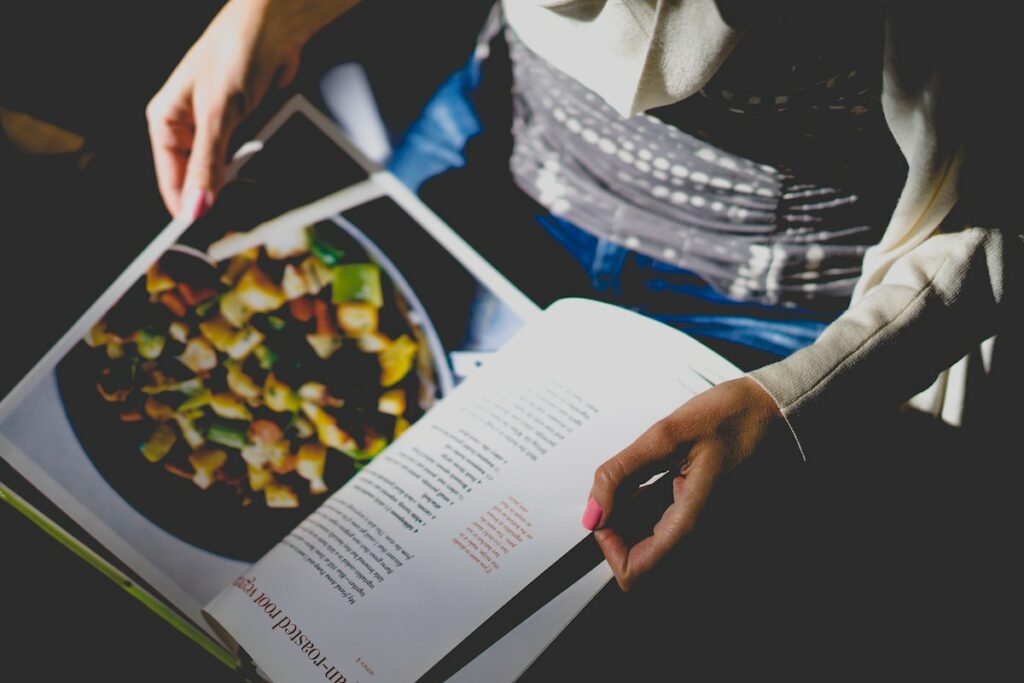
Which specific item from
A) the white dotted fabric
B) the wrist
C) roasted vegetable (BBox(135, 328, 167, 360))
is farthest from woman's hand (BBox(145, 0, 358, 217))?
the white dotted fabric

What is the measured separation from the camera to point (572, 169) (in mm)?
723

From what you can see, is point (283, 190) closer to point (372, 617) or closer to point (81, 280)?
point (81, 280)

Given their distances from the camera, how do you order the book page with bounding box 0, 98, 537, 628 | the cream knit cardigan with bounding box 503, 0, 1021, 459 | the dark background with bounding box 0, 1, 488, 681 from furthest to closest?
1. the dark background with bounding box 0, 1, 488, 681
2. the book page with bounding box 0, 98, 537, 628
3. the cream knit cardigan with bounding box 503, 0, 1021, 459

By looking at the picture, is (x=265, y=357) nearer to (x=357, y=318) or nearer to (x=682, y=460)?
(x=357, y=318)

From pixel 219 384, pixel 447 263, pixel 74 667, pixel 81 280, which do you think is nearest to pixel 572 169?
pixel 447 263

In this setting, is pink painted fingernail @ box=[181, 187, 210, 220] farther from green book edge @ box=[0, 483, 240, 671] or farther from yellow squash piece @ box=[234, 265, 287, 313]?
green book edge @ box=[0, 483, 240, 671]

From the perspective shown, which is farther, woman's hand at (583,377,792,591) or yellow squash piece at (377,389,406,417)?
yellow squash piece at (377,389,406,417)

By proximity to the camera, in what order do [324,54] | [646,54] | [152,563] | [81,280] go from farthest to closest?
[324,54] < [81,280] < [152,563] < [646,54]

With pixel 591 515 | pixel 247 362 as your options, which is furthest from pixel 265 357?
pixel 591 515

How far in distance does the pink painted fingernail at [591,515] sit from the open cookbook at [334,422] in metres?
0.02

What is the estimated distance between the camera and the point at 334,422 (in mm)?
687

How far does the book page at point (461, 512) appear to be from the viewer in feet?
1.75

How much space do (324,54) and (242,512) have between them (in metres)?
0.53

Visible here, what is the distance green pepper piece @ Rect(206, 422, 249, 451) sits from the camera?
67 cm
